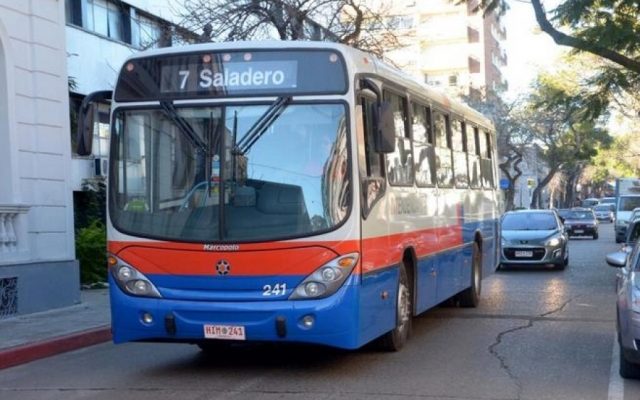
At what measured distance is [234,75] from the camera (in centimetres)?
848

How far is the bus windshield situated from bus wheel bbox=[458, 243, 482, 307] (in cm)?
658

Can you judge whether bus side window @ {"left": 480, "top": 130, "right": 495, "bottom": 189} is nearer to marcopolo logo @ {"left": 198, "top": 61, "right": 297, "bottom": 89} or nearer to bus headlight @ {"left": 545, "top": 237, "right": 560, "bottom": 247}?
bus headlight @ {"left": 545, "top": 237, "right": 560, "bottom": 247}

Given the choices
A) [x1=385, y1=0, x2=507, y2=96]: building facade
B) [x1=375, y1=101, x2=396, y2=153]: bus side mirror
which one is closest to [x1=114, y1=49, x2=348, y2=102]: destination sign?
[x1=375, y1=101, x2=396, y2=153]: bus side mirror

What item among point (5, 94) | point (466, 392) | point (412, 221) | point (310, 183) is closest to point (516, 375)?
point (466, 392)

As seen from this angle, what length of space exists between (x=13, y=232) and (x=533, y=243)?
13.2 metres

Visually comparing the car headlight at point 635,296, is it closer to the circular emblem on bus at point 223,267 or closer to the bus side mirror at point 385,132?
the bus side mirror at point 385,132

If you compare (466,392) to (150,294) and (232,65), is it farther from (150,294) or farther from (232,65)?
(232,65)

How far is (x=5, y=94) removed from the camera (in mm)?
13516

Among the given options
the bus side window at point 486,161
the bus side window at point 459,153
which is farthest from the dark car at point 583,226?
the bus side window at point 459,153

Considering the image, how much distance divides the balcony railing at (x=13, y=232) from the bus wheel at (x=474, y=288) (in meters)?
6.88

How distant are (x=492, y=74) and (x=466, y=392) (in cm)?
7523

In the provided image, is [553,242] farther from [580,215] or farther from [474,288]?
[580,215]

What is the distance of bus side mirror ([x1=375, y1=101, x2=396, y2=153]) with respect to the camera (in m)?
8.40

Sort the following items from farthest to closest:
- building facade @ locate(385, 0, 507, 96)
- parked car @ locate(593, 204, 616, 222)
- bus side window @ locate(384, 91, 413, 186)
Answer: building facade @ locate(385, 0, 507, 96), parked car @ locate(593, 204, 616, 222), bus side window @ locate(384, 91, 413, 186)
